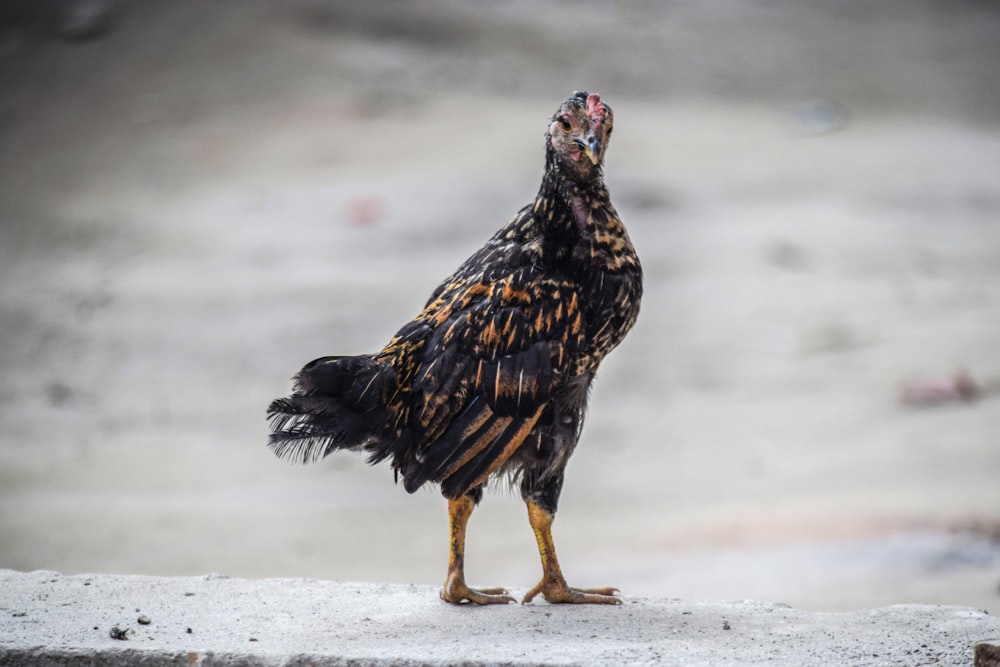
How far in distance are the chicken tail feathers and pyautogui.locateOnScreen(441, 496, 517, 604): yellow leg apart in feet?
1.35

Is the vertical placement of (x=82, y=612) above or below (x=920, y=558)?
below

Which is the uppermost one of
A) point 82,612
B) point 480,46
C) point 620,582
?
point 480,46

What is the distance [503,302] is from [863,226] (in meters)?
7.63

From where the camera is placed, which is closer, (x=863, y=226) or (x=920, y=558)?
(x=920, y=558)

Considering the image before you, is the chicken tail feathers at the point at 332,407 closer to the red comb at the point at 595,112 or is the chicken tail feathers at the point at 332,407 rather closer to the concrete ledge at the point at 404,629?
the concrete ledge at the point at 404,629

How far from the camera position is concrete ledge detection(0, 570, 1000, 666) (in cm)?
419

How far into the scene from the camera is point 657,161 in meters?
12.4

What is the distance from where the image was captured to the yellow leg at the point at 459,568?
4.80 metres

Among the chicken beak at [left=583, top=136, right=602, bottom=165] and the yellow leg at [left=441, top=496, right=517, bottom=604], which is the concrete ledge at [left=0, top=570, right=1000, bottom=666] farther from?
the chicken beak at [left=583, top=136, right=602, bottom=165]

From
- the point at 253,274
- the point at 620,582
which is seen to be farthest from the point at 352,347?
the point at 620,582

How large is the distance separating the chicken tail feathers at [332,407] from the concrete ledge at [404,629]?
64cm

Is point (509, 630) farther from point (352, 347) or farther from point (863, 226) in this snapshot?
Answer: point (863, 226)

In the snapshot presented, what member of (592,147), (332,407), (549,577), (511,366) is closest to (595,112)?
(592,147)

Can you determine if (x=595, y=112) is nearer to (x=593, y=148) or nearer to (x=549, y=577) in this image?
(x=593, y=148)
